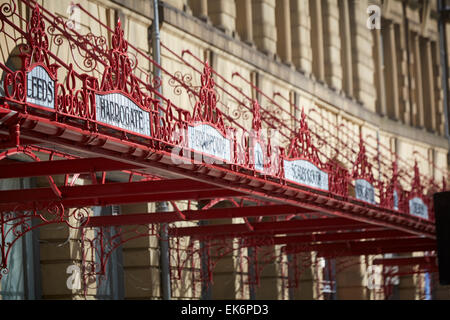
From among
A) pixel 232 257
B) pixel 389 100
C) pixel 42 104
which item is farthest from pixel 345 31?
pixel 42 104

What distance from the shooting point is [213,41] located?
1054 inches

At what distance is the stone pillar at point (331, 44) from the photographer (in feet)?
121

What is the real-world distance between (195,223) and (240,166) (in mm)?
8155

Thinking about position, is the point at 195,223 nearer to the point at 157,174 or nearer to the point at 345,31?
the point at 157,174

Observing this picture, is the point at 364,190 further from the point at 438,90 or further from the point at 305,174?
the point at 438,90

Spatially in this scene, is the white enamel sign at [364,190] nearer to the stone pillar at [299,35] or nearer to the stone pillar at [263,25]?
the stone pillar at [263,25]

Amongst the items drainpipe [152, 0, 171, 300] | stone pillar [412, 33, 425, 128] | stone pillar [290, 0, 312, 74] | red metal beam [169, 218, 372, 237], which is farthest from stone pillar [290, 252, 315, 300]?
stone pillar [412, 33, 425, 128]

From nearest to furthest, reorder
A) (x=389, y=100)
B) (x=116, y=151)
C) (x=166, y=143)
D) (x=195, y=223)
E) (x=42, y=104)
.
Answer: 1. (x=42, y=104)
2. (x=116, y=151)
3. (x=166, y=143)
4. (x=195, y=223)
5. (x=389, y=100)

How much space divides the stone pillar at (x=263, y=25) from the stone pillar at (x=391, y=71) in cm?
1350

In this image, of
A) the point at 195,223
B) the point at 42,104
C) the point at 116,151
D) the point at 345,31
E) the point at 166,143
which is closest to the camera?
the point at 42,104

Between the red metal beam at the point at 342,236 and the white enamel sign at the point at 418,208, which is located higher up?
the white enamel sign at the point at 418,208

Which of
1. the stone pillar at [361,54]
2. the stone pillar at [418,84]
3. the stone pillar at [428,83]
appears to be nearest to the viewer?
the stone pillar at [361,54]

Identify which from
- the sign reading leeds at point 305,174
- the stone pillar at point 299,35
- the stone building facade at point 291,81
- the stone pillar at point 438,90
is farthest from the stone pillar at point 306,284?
the stone pillar at point 438,90
